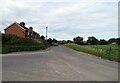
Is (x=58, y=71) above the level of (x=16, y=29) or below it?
below

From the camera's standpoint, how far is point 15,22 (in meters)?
85.7

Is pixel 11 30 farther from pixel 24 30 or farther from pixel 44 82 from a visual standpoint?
pixel 44 82

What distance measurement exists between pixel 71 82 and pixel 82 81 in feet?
1.93

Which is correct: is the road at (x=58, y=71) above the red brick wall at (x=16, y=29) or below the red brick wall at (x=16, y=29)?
below

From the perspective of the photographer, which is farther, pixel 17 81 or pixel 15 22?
pixel 15 22

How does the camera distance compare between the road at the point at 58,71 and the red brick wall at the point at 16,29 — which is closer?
the road at the point at 58,71

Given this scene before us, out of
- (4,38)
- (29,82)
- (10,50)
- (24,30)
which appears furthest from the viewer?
(24,30)

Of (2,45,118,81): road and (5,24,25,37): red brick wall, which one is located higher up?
(5,24,25,37): red brick wall

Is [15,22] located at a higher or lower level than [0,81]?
higher

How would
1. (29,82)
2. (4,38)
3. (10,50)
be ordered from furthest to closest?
(4,38)
(10,50)
(29,82)

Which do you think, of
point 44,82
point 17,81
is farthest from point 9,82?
point 44,82

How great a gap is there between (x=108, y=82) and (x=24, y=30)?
76013mm

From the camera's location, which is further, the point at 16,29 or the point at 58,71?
the point at 16,29

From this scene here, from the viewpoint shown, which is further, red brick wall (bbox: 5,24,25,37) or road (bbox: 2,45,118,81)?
red brick wall (bbox: 5,24,25,37)
